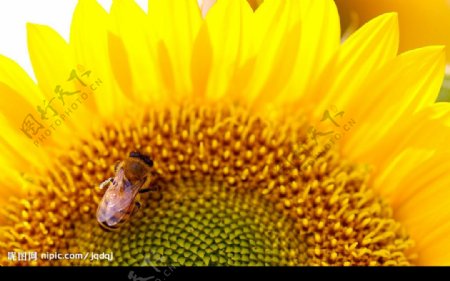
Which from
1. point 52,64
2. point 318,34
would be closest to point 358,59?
point 318,34

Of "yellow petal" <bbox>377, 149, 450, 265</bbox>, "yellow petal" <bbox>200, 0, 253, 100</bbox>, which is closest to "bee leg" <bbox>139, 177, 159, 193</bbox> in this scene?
"yellow petal" <bbox>200, 0, 253, 100</bbox>

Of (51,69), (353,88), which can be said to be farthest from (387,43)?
(51,69)

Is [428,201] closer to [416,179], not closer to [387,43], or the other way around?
[416,179]

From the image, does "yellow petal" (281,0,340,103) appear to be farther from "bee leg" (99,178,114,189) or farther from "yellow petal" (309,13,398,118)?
"bee leg" (99,178,114,189)

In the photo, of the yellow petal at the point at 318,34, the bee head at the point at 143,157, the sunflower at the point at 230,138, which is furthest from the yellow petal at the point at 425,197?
the bee head at the point at 143,157

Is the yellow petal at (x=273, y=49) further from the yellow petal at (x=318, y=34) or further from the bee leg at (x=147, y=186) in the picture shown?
the bee leg at (x=147, y=186)
